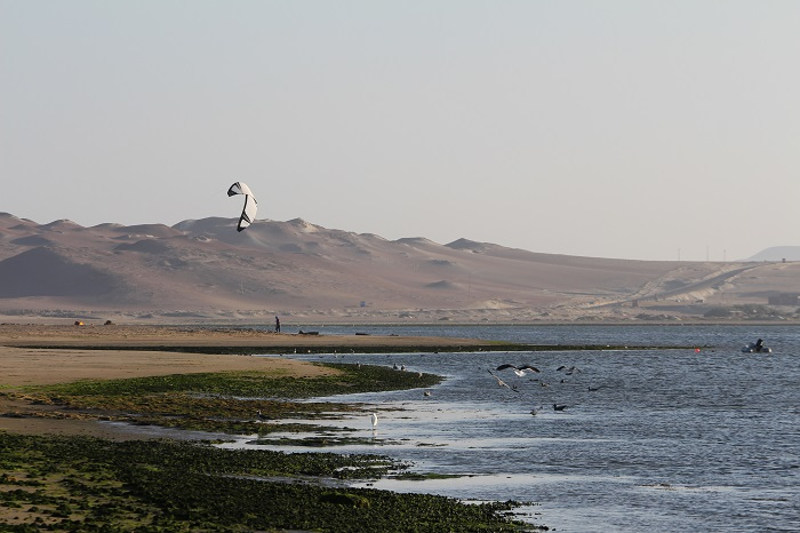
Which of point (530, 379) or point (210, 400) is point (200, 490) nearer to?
point (210, 400)

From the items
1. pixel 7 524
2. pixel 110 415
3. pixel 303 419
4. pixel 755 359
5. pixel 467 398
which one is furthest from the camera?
pixel 755 359

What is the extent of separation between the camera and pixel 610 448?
1473 inches

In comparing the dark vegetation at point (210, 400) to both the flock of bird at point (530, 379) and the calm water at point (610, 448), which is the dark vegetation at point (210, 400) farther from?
the flock of bird at point (530, 379)

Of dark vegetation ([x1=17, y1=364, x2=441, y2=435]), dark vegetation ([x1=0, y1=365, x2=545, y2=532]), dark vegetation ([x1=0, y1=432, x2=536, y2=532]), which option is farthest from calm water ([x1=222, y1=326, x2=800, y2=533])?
dark vegetation ([x1=17, y1=364, x2=441, y2=435])

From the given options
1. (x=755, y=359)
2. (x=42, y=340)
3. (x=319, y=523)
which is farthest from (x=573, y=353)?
(x=319, y=523)

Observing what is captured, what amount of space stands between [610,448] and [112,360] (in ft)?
123

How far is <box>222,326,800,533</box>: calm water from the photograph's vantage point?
26453mm

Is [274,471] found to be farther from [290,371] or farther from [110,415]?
[290,371]

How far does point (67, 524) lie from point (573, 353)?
100 meters

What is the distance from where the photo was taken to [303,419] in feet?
137

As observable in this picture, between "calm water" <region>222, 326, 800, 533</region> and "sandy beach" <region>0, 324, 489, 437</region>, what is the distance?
29.3ft

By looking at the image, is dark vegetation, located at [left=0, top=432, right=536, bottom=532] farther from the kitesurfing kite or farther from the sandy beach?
the kitesurfing kite

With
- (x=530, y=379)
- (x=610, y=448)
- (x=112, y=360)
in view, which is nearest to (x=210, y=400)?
(x=610, y=448)

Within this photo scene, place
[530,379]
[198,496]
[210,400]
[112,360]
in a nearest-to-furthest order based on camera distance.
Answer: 1. [198,496]
2. [210,400]
3. [112,360]
4. [530,379]
